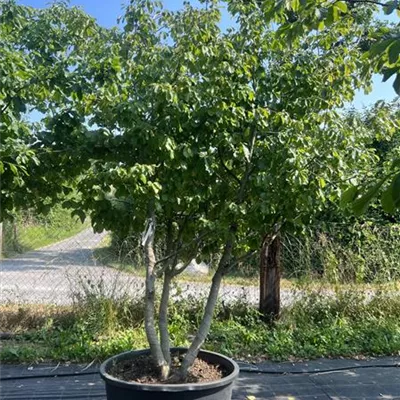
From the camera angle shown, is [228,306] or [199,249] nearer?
[199,249]

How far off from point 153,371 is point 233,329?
204cm

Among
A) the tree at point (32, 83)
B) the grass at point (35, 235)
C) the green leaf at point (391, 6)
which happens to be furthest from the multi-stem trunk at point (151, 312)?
the grass at point (35, 235)

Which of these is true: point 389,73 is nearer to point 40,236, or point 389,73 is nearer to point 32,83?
point 32,83

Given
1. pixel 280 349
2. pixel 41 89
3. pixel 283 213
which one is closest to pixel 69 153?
pixel 41 89

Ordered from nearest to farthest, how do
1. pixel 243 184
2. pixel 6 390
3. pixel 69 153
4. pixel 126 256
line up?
pixel 243 184 → pixel 69 153 → pixel 6 390 → pixel 126 256

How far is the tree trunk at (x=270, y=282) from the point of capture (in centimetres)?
496

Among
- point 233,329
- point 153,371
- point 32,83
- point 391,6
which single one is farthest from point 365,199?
point 233,329

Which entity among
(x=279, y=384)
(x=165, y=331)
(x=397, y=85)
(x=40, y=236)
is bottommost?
(x=279, y=384)

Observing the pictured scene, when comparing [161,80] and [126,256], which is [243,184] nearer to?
[161,80]

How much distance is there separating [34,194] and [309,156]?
6.16ft

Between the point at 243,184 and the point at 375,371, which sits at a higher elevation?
the point at 243,184

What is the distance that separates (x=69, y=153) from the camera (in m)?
2.90

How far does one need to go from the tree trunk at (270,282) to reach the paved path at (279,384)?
88cm

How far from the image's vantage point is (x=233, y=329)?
4.59m
